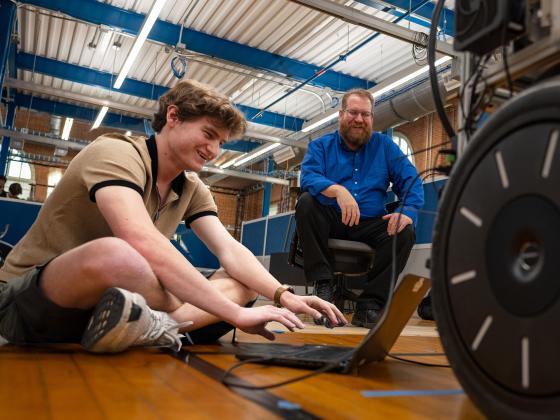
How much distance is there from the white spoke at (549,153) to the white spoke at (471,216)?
0.37 ft

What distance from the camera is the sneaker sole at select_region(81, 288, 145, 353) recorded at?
1.09 metres

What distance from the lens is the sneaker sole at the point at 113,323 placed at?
109cm

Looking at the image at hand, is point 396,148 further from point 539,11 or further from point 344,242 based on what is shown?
point 539,11

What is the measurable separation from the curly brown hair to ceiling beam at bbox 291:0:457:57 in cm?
349

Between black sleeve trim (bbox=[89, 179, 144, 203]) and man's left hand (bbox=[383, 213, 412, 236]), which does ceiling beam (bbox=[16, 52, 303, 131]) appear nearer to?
man's left hand (bbox=[383, 213, 412, 236])

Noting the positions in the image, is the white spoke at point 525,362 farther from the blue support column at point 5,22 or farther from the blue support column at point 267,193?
the blue support column at point 267,193

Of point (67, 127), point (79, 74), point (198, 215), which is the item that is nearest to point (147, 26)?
point (79, 74)

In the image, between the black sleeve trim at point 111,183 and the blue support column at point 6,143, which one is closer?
the black sleeve trim at point 111,183

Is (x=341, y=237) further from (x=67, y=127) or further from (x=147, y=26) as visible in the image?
(x=67, y=127)

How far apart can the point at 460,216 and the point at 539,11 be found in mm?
335

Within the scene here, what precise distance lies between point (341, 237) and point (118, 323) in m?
1.71

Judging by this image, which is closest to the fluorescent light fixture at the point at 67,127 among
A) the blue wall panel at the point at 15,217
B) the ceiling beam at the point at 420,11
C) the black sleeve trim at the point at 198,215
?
the blue wall panel at the point at 15,217

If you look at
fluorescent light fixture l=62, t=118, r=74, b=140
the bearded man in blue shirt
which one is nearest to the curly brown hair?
the bearded man in blue shirt

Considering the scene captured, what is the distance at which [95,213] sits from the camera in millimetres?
1331
